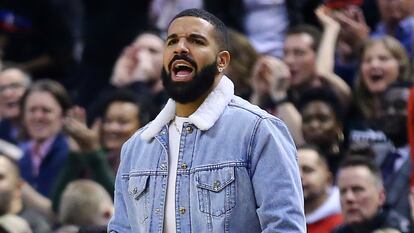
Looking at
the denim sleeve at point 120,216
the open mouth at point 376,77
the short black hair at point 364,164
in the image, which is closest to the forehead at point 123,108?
the open mouth at point 376,77

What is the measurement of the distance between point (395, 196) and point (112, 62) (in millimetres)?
4375

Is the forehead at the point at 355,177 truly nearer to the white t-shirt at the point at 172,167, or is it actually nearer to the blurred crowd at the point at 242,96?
the blurred crowd at the point at 242,96

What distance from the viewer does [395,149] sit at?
28.8ft

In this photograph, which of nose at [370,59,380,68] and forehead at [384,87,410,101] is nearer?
forehead at [384,87,410,101]

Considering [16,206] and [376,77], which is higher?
[376,77]

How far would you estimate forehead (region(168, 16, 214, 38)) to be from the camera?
486 cm

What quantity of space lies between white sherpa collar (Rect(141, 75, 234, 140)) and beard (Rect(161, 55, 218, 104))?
61 mm

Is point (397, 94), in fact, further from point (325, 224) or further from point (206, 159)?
point (206, 159)

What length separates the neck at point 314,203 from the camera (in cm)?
824

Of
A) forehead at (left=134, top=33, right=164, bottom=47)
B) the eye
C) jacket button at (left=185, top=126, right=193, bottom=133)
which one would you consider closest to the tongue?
the eye

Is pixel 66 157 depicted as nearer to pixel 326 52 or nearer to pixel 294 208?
pixel 326 52

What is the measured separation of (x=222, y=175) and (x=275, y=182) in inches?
8.0

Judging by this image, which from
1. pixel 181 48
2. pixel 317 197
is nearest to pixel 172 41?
pixel 181 48

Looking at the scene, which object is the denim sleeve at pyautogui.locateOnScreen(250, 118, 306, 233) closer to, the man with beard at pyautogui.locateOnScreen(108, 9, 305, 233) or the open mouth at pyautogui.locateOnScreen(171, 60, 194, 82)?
the man with beard at pyautogui.locateOnScreen(108, 9, 305, 233)
